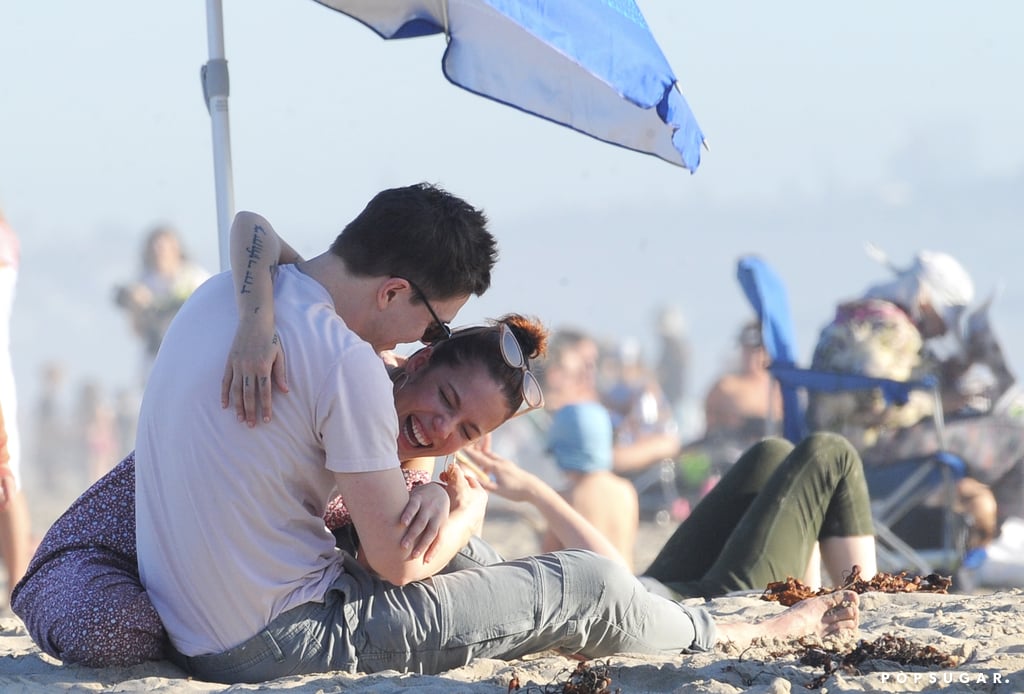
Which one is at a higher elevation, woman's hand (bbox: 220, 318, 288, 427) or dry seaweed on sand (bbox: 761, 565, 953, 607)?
woman's hand (bbox: 220, 318, 288, 427)

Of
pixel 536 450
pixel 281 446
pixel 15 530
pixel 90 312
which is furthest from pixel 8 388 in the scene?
pixel 90 312

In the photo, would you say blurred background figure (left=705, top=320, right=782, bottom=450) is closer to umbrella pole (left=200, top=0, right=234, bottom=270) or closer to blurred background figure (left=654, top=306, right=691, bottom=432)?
umbrella pole (left=200, top=0, right=234, bottom=270)

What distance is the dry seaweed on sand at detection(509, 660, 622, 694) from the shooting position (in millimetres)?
2689

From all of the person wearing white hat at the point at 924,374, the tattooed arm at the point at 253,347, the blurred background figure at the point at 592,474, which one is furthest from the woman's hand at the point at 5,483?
the person wearing white hat at the point at 924,374

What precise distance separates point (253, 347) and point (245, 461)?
0.77 feet

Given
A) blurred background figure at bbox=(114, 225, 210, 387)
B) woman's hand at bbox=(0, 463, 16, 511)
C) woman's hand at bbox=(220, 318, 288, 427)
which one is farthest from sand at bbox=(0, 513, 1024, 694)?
blurred background figure at bbox=(114, 225, 210, 387)

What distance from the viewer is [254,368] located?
259cm

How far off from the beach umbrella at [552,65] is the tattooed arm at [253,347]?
3.84ft

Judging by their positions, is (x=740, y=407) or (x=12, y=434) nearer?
(x=12, y=434)

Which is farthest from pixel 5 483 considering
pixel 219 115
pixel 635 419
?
pixel 635 419

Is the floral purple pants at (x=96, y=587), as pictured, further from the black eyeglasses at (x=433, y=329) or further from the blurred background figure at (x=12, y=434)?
the blurred background figure at (x=12, y=434)

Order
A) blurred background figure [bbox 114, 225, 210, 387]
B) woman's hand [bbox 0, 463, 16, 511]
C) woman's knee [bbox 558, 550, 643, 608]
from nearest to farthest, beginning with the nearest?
woman's knee [bbox 558, 550, 643, 608] → woman's hand [bbox 0, 463, 16, 511] → blurred background figure [bbox 114, 225, 210, 387]

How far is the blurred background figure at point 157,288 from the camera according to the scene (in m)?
10.0

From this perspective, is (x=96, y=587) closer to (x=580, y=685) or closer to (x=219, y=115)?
(x=580, y=685)
